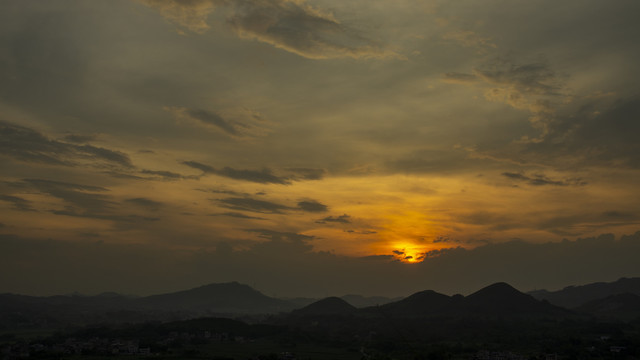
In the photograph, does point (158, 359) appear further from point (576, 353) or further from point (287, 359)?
point (576, 353)

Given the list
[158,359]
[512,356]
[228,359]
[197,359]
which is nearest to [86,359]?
[158,359]

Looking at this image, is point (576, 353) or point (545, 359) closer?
Result: point (545, 359)

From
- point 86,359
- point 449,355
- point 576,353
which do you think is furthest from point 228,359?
point 576,353

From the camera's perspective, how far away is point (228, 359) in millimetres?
199500

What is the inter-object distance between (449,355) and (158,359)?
114121 millimetres

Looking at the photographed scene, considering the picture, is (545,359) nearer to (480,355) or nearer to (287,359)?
(480,355)

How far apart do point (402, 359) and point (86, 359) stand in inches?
4830

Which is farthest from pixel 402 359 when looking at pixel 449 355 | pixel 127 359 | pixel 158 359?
pixel 127 359

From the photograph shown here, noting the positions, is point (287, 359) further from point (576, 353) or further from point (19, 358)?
point (576, 353)

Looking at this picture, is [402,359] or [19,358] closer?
[19,358]

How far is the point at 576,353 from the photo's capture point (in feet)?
648

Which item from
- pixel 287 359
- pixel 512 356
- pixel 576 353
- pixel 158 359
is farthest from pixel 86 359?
pixel 576 353

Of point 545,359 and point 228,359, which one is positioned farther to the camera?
point 228,359

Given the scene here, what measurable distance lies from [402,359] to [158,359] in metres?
95.8
